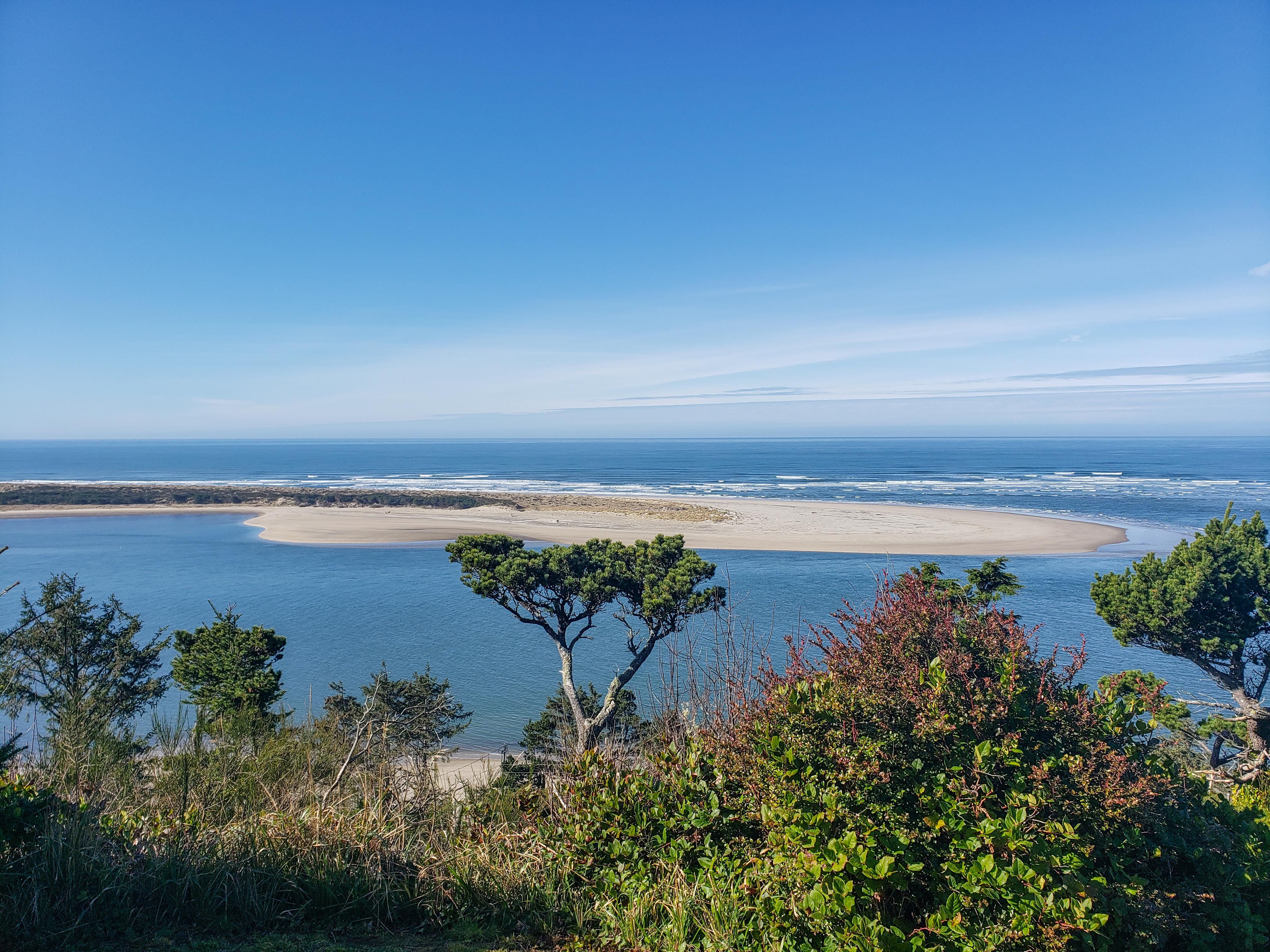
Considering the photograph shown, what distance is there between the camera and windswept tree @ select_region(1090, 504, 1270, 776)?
12.6 m

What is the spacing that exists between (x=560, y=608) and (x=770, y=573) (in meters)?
18.8

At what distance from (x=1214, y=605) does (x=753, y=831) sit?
13023 millimetres

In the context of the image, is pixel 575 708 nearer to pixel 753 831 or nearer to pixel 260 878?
pixel 260 878

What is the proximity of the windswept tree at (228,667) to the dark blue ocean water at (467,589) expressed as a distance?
2.57m

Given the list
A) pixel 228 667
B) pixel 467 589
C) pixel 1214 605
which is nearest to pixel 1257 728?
pixel 1214 605

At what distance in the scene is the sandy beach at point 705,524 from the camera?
1619 inches

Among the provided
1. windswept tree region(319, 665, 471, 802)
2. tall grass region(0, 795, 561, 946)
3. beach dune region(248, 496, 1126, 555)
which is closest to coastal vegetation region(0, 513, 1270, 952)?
tall grass region(0, 795, 561, 946)

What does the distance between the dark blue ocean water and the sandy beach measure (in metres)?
2.72

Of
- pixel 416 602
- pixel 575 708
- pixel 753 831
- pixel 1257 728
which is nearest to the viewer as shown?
pixel 753 831

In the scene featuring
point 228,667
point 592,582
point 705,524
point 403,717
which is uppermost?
point 592,582

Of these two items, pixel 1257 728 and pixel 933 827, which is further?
pixel 1257 728

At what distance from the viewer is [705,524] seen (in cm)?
4972

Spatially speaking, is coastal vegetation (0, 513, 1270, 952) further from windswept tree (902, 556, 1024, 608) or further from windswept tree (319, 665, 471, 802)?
windswept tree (902, 556, 1024, 608)

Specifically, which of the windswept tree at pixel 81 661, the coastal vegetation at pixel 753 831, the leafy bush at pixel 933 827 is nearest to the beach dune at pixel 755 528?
the windswept tree at pixel 81 661
